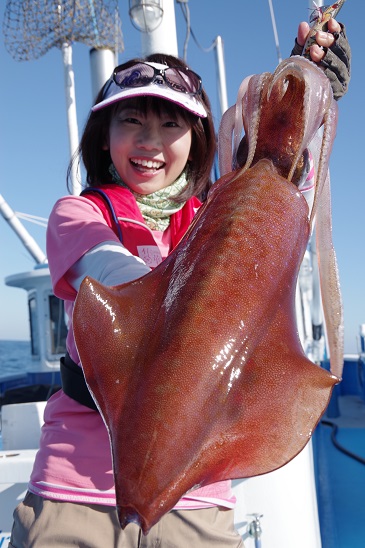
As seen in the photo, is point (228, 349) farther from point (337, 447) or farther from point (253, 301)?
point (337, 447)

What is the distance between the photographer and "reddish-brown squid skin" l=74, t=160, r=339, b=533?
0.86 m

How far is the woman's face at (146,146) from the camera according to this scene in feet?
6.52

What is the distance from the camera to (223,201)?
1.14 m

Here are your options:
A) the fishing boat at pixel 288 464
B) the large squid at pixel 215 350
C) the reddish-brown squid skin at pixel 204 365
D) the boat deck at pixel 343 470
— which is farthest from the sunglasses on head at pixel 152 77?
the boat deck at pixel 343 470

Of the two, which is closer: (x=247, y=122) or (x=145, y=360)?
(x=145, y=360)

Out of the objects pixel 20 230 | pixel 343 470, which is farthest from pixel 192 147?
pixel 20 230

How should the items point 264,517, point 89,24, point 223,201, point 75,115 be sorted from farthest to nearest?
point 75,115
point 89,24
point 264,517
point 223,201

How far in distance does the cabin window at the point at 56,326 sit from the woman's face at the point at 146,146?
8.51m

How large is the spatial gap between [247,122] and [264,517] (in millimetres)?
2219

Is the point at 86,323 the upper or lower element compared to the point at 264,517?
upper

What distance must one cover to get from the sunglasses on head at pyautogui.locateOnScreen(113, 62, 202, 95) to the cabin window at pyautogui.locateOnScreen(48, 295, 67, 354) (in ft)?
27.8

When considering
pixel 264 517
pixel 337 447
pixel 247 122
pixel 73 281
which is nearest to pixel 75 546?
pixel 73 281

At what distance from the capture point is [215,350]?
2.98 feet

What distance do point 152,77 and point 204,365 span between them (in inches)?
56.8
